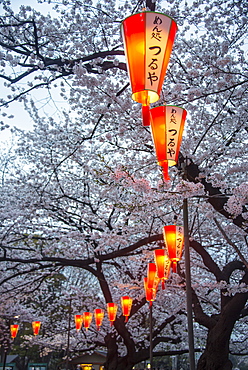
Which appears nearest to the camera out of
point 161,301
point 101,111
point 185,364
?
point 101,111

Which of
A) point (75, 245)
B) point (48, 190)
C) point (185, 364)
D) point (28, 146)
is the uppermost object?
point (28, 146)

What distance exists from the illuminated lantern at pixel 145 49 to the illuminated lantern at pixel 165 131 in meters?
1.12

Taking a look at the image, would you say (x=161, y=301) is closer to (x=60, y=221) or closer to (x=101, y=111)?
(x=60, y=221)

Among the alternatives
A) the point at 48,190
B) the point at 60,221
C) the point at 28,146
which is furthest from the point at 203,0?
the point at 60,221

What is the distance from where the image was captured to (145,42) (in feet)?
10.3

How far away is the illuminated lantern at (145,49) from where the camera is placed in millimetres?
3127

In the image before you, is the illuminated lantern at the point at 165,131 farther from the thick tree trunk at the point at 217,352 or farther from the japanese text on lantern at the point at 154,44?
the thick tree trunk at the point at 217,352

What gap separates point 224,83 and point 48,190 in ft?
24.5

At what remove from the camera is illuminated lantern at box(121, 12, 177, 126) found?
313 cm

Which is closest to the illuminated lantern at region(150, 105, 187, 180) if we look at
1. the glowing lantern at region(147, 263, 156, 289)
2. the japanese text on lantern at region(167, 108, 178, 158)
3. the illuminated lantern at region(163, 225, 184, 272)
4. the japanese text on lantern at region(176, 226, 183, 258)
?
the japanese text on lantern at region(167, 108, 178, 158)

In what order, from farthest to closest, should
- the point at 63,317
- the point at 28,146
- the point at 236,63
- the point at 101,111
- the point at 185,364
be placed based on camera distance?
the point at 185,364 → the point at 63,317 → the point at 28,146 → the point at 101,111 → the point at 236,63

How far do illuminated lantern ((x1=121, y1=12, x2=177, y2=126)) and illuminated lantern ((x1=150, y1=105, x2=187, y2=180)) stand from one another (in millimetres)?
1117

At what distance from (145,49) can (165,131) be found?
4.31 feet

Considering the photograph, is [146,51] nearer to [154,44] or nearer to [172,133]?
[154,44]
